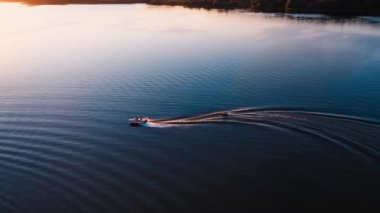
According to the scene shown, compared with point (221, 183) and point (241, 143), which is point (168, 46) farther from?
point (221, 183)

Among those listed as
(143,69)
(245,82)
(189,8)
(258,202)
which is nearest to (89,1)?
(189,8)

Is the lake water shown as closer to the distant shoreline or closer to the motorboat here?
the motorboat

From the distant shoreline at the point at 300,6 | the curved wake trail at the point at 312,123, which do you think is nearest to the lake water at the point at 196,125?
the curved wake trail at the point at 312,123

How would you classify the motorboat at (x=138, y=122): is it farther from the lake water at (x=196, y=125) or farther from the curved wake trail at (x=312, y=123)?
the lake water at (x=196, y=125)

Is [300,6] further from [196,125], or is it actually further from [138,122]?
[138,122]

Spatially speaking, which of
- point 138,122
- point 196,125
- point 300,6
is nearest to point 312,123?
point 196,125
